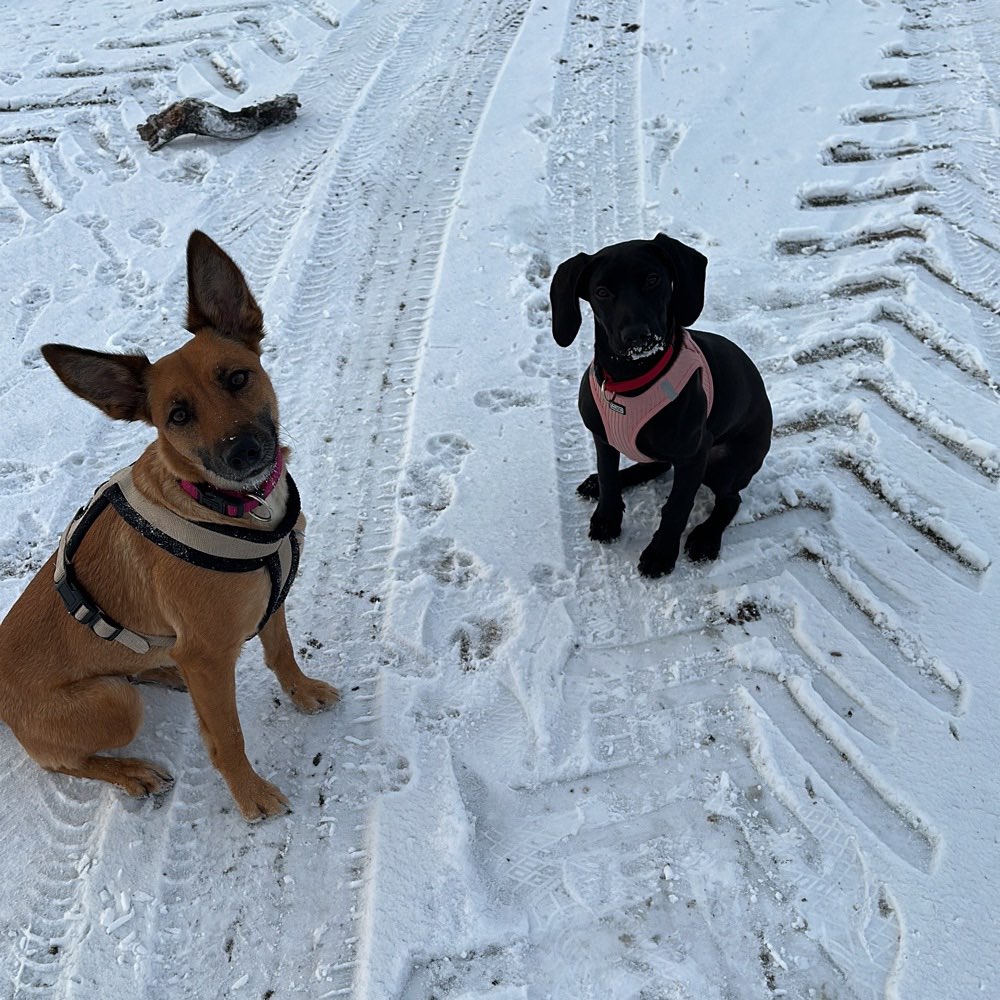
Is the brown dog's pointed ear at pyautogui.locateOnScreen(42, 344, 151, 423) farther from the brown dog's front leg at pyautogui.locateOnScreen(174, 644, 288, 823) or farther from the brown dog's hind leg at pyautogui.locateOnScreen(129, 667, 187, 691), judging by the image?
the brown dog's hind leg at pyautogui.locateOnScreen(129, 667, 187, 691)

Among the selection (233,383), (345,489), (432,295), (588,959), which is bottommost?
(588,959)

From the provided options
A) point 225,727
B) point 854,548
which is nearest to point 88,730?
point 225,727

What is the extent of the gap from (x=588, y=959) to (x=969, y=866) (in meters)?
1.38

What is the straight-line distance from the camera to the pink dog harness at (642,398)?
11.3 ft

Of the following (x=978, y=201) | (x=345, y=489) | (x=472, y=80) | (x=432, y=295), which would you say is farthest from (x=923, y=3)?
(x=345, y=489)

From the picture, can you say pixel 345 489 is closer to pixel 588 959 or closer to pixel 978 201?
pixel 588 959

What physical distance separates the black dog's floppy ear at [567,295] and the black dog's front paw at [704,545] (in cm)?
117

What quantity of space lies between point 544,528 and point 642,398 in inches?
38.6

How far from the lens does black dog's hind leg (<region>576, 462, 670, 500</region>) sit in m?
4.26

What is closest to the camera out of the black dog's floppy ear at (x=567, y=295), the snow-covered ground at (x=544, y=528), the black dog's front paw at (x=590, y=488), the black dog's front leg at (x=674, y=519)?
the snow-covered ground at (x=544, y=528)

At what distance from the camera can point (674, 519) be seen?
377 centimetres

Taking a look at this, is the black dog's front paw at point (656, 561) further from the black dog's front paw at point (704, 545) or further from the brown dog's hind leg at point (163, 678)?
the brown dog's hind leg at point (163, 678)

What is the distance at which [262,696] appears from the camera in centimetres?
353

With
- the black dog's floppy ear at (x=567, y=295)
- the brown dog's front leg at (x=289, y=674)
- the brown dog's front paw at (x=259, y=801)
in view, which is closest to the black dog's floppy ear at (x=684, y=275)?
the black dog's floppy ear at (x=567, y=295)
